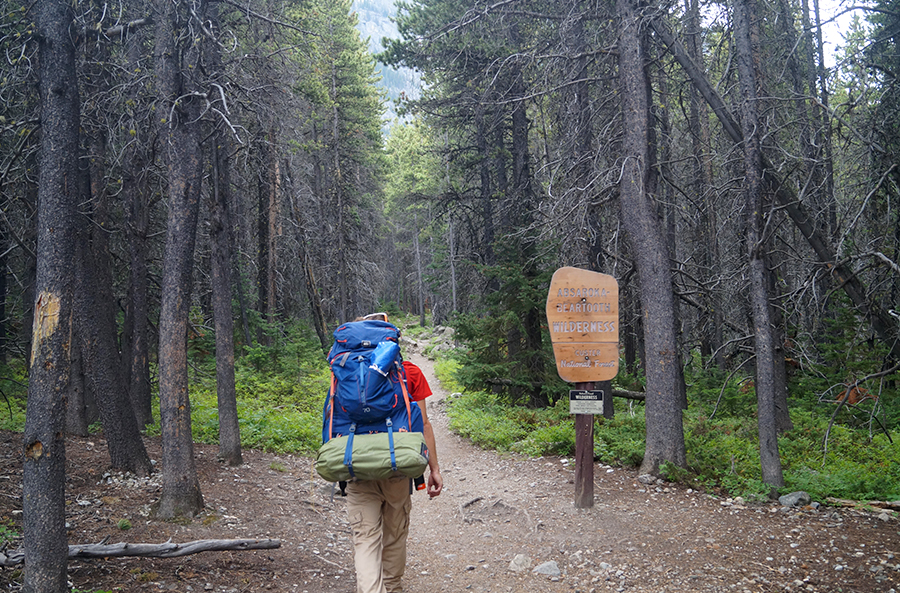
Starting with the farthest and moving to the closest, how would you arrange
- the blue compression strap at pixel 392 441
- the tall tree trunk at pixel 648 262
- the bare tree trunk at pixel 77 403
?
1. the bare tree trunk at pixel 77 403
2. the tall tree trunk at pixel 648 262
3. the blue compression strap at pixel 392 441

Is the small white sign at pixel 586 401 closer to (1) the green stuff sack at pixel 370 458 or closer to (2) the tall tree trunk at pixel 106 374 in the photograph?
(1) the green stuff sack at pixel 370 458

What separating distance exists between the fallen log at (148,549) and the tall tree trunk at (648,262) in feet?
16.5

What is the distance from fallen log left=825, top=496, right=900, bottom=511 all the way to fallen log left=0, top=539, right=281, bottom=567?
6.08 metres

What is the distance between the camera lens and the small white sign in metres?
6.69

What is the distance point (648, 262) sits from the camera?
7.53 meters

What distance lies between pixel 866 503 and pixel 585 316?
11.9 ft

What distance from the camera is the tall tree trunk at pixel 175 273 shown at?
5824 mm

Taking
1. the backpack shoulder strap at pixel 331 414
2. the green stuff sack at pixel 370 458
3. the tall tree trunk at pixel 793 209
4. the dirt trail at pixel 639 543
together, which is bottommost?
the dirt trail at pixel 639 543

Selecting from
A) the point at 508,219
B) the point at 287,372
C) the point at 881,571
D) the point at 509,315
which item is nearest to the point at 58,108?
the point at 881,571

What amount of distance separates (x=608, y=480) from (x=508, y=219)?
7103 mm

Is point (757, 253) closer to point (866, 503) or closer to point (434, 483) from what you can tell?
point (866, 503)

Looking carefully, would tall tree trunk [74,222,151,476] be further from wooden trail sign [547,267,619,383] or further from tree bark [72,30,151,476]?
wooden trail sign [547,267,619,383]

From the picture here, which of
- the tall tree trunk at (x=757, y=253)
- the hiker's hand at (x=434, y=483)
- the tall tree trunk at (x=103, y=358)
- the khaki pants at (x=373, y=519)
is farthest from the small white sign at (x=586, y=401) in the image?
the tall tree trunk at (x=103, y=358)

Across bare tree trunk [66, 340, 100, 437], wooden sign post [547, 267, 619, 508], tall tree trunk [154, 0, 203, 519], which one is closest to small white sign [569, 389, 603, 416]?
wooden sign post [547, 267, 619, 508]
